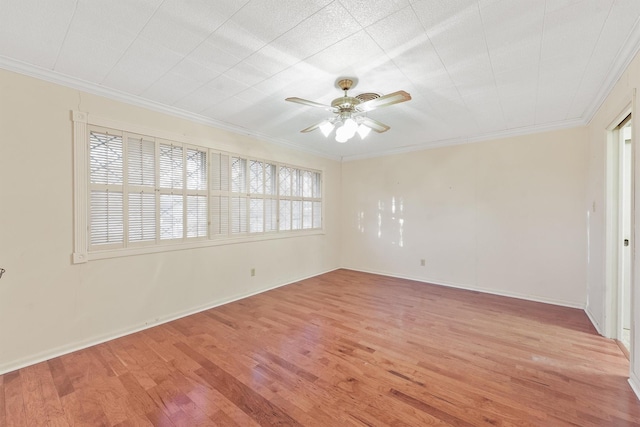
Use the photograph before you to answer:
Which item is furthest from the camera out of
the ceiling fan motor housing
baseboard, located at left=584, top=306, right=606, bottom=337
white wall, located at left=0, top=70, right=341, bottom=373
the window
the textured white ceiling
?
baseboard, located at left=584, top=306, right=606, bottom=337

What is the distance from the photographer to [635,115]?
6.53ft

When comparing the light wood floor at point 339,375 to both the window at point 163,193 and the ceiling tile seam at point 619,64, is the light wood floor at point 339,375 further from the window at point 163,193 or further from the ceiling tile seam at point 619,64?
the ceiling tile seam at point 619,64

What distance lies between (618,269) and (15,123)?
5.71 meters

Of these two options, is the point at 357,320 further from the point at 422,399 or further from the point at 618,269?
the point at 618,269

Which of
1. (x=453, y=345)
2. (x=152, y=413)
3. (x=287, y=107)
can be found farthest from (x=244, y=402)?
(x=287, y=107)

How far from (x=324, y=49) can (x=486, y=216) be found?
368 cm

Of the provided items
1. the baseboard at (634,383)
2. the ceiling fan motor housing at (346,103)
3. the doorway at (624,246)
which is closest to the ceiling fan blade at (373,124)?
the ceiling fan motor housing at (346,103)

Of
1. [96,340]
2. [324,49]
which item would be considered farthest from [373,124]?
[96,340]

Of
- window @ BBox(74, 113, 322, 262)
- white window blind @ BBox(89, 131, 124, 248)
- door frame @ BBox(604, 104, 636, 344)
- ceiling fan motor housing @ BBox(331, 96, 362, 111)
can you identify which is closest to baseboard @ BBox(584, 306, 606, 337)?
door frame @ BBox(604, 104, 636, 344)

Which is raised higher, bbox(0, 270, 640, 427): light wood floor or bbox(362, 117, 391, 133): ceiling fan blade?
bbox(362, 117, 391, 133): ceiling fan blade

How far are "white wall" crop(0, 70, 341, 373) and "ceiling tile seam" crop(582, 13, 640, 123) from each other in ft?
13.5

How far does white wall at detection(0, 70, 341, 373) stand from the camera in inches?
85.4

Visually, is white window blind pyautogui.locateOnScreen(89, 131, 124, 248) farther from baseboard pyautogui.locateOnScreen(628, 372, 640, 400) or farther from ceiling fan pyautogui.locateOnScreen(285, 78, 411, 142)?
baseboard pyautogui.locateOnScreen(628, 372, 640, 400)

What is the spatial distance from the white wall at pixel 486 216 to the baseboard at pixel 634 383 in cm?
194
